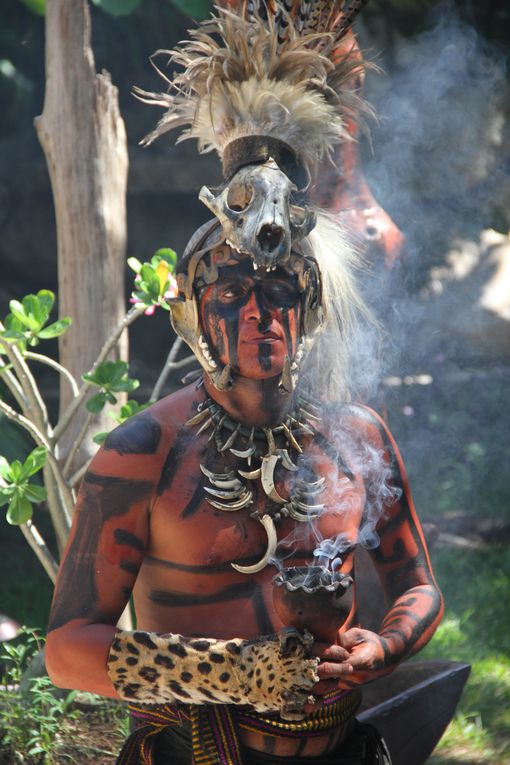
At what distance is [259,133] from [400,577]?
1.10m

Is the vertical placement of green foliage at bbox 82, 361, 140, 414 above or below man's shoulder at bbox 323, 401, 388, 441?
above

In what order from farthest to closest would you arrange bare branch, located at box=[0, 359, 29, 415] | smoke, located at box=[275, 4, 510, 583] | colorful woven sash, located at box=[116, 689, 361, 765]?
bare branch, located at box=[0, 359, 29, 415] → smoke, located at box=[275, 4, 510, 583] → colorful woven sash, located at box=[116, 689, 361, 765]

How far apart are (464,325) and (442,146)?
2.95 metres

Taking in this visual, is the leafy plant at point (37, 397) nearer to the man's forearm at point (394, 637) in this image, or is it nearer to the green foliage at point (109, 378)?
the green foliage at point (109, 378)

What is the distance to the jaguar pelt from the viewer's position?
1.87m

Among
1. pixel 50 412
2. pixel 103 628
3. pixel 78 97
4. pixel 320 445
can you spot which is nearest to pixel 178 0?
pixel 78 97

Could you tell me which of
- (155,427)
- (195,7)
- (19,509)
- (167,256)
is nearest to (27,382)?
(19,509)

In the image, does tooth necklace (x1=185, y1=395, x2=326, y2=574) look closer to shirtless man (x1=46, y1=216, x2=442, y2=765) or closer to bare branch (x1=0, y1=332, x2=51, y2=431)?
shirtless man (x1=46, y1=216, x2=442, y2=765)

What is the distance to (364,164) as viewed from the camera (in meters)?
3.52

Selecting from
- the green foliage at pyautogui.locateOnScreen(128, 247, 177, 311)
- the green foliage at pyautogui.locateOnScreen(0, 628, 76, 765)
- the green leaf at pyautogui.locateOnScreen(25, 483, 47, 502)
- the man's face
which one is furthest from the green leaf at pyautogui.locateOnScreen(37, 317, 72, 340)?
the green foliage at pyautogui.locateOnScreen(0, 628, 76, 765)

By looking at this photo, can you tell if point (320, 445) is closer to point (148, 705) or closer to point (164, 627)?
point (164, 627)

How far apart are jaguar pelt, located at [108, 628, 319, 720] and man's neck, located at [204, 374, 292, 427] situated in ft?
1.65

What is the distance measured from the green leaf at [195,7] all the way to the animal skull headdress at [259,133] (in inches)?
130

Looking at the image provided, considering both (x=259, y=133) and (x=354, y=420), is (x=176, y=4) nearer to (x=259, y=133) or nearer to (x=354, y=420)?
Result: (x=259, y=133)
